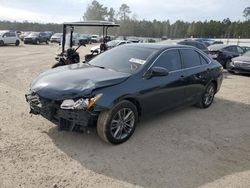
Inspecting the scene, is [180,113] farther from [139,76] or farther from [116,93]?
[116,93]

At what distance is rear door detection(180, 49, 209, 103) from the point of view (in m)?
6.02

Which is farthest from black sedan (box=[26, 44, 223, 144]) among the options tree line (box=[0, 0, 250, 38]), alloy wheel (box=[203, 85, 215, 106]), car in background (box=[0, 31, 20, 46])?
tree line (box=[0, 0, 250, 38])

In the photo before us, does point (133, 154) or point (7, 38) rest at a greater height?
point (7, 38)

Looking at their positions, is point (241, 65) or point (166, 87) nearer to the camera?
point (166, 87)

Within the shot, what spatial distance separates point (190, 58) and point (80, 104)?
3172 mm

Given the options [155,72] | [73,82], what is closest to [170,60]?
[155,72]

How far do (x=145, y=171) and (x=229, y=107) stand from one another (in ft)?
13.9

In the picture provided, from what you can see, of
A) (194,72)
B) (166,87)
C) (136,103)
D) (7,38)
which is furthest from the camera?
Answer: (7,38)

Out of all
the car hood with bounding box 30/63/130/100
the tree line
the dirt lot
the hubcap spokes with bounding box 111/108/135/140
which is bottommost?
the dirt lot

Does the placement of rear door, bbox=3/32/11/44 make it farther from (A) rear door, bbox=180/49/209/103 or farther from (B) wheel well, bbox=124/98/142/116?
(B) wheel well, bbox=124/98/142/116

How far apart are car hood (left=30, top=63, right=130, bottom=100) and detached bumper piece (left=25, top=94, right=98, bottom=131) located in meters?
0.12

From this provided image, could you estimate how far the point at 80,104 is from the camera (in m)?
4.12

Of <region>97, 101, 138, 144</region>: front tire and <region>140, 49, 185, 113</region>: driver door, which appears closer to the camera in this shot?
<region>97, 101, 138, 144</region>: front tire

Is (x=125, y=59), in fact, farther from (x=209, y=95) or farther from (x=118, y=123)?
(x=209, y=95)
